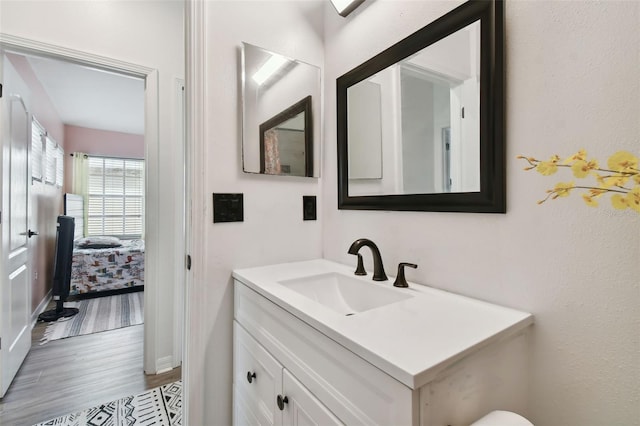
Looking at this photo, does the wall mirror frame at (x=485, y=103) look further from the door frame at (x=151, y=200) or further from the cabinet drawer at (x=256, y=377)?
the door frame at (x=151, y=200)

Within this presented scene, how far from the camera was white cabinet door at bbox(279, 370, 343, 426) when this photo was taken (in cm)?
69

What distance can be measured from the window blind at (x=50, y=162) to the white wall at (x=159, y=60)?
2260 millimetres

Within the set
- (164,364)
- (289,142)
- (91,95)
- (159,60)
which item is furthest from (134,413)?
(91,95)

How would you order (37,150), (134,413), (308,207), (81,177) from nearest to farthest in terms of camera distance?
1. (308,207)
2. (134,413)
3. (37,150)
4. (81,177)

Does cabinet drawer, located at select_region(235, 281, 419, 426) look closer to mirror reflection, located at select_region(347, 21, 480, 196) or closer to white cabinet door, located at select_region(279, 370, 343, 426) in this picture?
white cabinet door, located at select_region(279, 370, 343, 426)

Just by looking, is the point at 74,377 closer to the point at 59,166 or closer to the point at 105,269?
the point at 105,269

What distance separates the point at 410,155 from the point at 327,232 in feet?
1.98

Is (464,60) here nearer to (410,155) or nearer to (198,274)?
(410,155)

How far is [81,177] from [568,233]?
632 cm

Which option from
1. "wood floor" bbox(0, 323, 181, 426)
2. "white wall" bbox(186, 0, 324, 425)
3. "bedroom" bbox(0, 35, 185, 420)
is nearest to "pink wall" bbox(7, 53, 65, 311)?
"bedroom" bbox(0, 35, 185, 420)

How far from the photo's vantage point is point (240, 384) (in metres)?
1.15

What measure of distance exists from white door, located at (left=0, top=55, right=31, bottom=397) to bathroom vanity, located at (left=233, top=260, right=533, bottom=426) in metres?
1.68

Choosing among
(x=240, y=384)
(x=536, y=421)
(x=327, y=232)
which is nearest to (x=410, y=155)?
(x=327, y=232)

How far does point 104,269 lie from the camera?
3.74m
